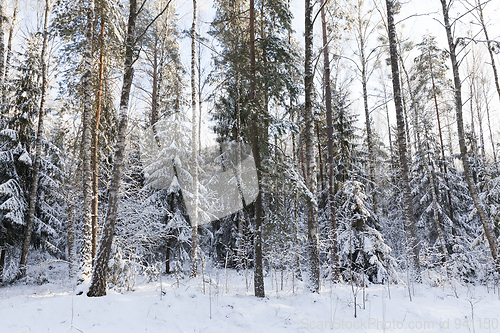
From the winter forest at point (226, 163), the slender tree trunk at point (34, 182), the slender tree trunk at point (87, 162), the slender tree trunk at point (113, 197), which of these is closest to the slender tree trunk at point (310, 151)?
the winter forest at point (226, 163)

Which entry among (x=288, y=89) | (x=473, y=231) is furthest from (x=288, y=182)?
(x=473, y=231)

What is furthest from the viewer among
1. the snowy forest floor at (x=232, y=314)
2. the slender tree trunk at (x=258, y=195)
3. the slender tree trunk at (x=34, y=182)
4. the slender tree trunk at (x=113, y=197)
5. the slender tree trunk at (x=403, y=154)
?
the slender tree trunk at (x=34, y=182)

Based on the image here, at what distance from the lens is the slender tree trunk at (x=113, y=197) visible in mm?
5547

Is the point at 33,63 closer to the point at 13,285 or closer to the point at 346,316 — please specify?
the point at 13,285

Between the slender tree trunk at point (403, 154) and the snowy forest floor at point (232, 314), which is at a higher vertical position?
the slender tree trunk at point (403, 154)

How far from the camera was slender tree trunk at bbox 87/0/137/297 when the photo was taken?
218 inches

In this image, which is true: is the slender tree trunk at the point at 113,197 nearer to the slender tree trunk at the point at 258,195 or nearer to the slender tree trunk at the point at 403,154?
the slender tree trunk at the point at 258,195

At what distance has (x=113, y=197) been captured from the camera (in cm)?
599

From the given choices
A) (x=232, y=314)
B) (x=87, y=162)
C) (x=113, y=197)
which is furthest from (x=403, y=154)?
(x=87, y=162)

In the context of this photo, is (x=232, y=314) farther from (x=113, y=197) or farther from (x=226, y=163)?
(x=226, y=163)

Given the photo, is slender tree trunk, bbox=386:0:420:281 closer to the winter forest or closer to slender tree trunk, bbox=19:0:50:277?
the winter forest

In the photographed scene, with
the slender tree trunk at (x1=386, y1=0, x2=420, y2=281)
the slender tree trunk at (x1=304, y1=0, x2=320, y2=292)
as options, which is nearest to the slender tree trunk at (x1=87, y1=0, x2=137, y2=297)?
the slender tree trunk at (x1=304, y1=0, x2=320, y2=292)

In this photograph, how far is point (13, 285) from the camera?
1105 centimetres

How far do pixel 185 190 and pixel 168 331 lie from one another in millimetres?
9600
